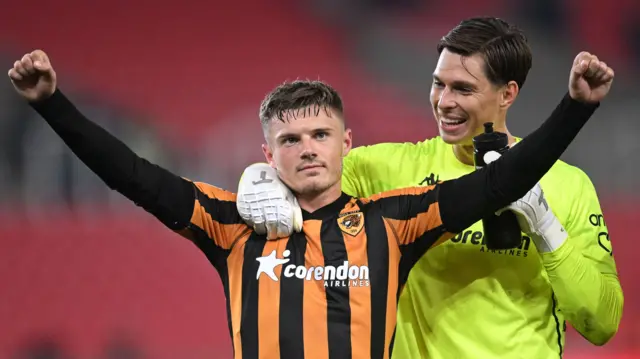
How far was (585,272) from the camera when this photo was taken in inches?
65.3

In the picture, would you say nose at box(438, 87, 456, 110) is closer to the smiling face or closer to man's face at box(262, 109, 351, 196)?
the smiling face

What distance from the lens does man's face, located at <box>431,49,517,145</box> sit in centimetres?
178

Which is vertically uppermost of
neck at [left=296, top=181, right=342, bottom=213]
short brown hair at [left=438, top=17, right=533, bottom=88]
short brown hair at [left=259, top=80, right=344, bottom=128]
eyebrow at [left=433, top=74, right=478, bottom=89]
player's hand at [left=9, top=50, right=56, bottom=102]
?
short brown hair at [left=438, top=17, right=533, bottom=88]

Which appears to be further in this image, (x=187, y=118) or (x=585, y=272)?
(x=187, y=118)

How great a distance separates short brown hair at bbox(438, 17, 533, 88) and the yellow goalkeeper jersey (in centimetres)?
24

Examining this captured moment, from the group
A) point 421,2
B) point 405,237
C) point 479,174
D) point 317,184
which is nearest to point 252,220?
point 317,184

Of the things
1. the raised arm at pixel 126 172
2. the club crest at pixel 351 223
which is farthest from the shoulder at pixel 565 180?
the raised arm at pixel 126 172

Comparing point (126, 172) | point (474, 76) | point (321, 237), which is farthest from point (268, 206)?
point (474, 76)

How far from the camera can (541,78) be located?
3.28 meters

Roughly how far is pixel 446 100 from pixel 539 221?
0.33 metres

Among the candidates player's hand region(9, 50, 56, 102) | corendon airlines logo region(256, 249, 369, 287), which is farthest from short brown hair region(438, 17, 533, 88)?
player's hand region(9, 50, 56, 102)

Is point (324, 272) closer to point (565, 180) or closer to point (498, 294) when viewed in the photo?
point (498, 294)

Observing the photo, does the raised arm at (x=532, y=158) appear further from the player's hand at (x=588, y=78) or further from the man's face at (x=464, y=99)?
the man's face at (x=464, y=99)

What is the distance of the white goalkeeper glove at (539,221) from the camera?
160cm
